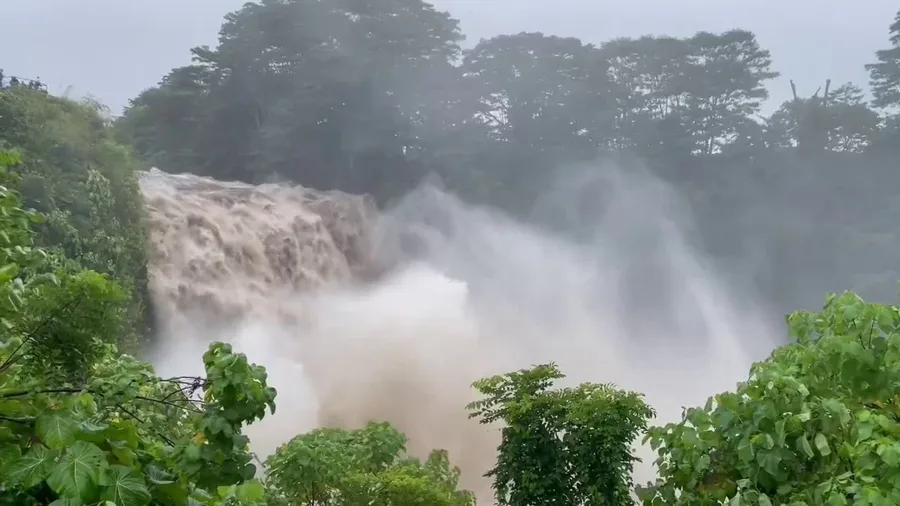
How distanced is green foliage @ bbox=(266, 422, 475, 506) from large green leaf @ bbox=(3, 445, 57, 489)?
188 cm

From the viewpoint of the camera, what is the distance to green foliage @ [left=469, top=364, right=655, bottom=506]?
3295 millimetres

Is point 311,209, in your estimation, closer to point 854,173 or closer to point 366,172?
point 366,172

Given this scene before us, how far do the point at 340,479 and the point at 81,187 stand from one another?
5506mm

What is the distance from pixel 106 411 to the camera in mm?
1684

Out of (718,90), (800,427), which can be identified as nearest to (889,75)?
(718,90)

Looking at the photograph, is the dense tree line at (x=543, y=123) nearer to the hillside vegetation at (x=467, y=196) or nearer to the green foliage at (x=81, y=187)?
the hillside vegetation at (x=467, y=196)

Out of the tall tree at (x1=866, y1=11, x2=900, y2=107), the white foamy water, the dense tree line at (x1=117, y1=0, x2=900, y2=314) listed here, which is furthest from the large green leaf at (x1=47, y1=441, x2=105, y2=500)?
the tall tree at (x1=866, y1=11, x2=900, y2=107)

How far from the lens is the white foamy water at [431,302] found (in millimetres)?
7945

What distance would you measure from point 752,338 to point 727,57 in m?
5.61

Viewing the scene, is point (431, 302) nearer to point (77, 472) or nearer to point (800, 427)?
point (800, 427)

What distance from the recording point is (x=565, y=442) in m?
3.43

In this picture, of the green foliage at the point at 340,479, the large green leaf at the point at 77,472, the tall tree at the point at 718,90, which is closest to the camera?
the large green leaf at the point at 77,472

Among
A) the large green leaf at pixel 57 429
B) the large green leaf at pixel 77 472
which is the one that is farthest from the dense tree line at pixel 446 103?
the large green leaf at pixel 77 472

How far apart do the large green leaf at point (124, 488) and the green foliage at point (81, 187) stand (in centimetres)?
605
